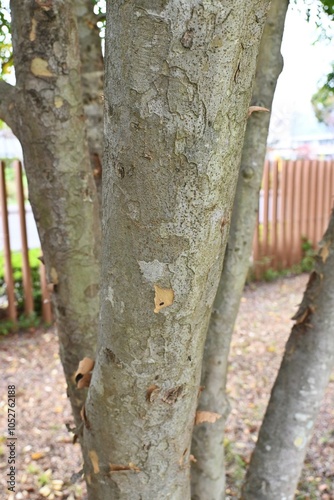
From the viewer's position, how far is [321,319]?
1821 millimetres

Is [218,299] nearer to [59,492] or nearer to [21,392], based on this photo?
[59,492]

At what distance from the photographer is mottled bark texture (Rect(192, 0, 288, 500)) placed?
5.48ft

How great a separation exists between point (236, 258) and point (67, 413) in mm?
2560

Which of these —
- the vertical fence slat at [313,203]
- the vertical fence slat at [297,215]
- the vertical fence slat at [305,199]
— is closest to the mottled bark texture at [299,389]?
the vertical fence slat at [297,215]

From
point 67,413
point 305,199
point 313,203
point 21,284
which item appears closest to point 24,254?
point 21,284

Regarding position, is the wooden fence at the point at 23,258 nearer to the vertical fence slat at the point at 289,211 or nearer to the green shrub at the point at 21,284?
the green shrub at the point at 21,284

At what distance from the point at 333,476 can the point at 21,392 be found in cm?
249

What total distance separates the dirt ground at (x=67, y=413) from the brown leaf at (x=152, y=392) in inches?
82.7

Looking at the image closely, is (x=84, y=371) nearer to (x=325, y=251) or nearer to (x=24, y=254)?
(x=325, y=251)

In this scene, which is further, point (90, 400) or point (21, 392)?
point (21, 392)

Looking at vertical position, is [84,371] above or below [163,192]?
below

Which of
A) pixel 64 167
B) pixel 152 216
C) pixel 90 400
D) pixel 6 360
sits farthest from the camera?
pixel 6 360

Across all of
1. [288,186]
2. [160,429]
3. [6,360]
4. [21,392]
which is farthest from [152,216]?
[288,186]

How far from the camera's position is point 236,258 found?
1.80 m
